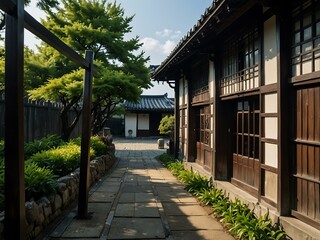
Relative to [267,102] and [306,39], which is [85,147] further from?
[306,39]

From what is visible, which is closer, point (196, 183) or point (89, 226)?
point (89, 226)

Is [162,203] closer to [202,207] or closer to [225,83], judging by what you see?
[202,207]

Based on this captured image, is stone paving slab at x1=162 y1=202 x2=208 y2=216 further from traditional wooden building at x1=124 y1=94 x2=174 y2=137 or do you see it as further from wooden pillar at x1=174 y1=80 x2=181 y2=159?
traditional wooden building at x1=124 y1=94 x2=174 y2=137

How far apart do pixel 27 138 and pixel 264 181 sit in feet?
23.1

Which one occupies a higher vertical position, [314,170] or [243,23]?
[243,23]

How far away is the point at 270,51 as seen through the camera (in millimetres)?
4785

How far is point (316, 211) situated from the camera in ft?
12.4

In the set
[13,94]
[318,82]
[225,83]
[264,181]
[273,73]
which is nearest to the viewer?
[13,94]

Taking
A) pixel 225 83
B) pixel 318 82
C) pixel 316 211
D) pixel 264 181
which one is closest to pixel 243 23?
pixel 225 83

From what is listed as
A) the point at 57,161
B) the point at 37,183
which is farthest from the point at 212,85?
the point at 37,183

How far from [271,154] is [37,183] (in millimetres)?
3701

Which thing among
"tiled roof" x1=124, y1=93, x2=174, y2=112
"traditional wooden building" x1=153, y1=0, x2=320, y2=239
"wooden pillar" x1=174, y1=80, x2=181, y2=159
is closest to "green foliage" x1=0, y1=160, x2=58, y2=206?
"traditional wooden building" x1=153, y1=0, x2=320, y2=239

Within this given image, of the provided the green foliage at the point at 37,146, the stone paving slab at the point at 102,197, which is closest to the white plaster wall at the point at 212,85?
the stone paving slab at the point at 102,197

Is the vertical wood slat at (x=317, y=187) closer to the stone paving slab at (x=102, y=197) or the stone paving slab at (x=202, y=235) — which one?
the stone paving slab at (x=202, y=235)
